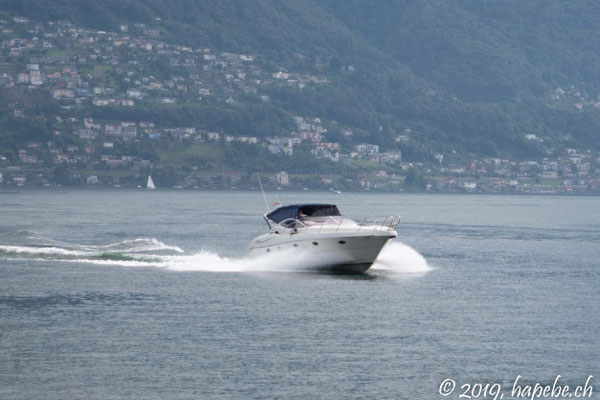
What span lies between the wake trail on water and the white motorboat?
0.36 m

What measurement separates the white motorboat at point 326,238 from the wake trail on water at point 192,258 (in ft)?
1.19

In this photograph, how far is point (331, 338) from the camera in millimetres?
39719

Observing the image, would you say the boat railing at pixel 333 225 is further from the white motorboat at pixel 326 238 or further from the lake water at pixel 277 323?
the lake water at pixel 277 323

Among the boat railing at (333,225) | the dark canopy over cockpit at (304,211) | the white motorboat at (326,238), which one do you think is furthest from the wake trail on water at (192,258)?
the dark canopy over cockpit at (304,211)

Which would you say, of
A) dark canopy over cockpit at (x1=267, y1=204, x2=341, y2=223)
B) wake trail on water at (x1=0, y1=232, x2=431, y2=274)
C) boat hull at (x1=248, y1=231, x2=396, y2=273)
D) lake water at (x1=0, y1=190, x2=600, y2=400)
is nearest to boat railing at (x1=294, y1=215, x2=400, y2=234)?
boat hull at (x1=248, y1=231, x2=396, y2=273)

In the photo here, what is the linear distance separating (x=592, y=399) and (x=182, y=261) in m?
37.5

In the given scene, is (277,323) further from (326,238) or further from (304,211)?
(304,211)

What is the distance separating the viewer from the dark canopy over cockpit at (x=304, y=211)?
59.2 meters

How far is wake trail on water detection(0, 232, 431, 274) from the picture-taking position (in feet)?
194

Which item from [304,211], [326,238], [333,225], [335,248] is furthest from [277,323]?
[304,211]

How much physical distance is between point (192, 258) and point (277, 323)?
23699mm

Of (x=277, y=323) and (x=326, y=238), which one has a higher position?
(x=326, y=238)

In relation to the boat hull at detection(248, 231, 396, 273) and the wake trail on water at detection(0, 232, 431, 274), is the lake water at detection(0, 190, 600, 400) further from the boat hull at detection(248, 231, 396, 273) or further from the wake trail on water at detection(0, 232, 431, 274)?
the boat hull at detection(248, 231, 396, 273)

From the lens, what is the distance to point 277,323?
42.8 m
